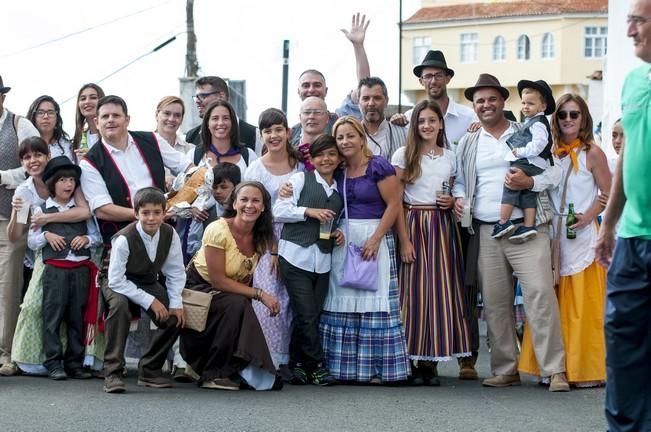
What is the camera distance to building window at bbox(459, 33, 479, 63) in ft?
267

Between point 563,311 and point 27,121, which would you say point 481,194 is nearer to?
point 563,311

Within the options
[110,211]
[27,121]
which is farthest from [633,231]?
[27,121]

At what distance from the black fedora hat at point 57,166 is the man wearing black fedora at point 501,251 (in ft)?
9.41

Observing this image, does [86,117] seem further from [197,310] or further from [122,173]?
[197,310]

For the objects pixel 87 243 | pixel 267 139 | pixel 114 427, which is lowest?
pixel 114 427

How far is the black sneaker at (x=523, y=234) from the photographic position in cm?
896

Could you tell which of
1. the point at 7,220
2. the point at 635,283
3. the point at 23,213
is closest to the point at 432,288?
the point at 23,213

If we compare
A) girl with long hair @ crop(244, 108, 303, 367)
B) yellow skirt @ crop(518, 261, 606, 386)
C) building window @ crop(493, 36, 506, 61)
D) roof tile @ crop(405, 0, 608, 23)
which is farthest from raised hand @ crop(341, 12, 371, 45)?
building window @ crop(493, 36, 506, 61)

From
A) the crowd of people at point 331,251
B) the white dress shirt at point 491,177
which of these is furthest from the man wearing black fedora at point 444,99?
the white dress shirt at point 491,177

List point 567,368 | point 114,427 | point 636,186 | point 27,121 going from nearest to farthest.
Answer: point 636,186
point 114,427
point 567,368
point 27,121

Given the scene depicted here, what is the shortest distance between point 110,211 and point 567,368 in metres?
3.56

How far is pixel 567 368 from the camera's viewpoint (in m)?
9.01

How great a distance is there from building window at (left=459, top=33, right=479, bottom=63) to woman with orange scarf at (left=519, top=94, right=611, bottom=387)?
240 feet

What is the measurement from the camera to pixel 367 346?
30.0 feet
